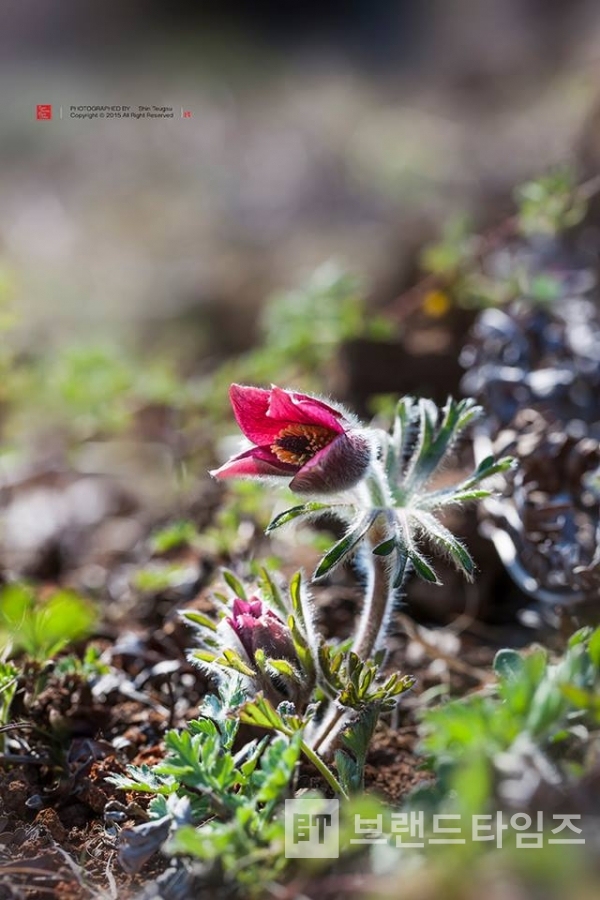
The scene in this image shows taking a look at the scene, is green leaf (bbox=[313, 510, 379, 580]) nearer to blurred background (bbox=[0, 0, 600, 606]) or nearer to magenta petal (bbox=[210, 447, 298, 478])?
magenta petal (bbox=[210, 447, 298, 478])

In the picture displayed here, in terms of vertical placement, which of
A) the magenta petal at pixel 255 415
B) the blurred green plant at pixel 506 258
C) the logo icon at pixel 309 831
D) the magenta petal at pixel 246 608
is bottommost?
the logo icon at pixel 309 831

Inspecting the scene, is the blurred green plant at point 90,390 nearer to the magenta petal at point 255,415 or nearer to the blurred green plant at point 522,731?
the magenta petal at point 255,415

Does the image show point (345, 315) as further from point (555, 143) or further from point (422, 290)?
point (555, 143)

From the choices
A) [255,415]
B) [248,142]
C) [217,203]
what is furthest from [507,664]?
[248,142]

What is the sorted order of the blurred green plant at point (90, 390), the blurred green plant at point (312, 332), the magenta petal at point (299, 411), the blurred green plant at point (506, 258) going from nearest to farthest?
1. the magenta petal at point (299, 411)
2. the blurred green plant at point (506, 258)
3. the blurred green plant at point (312, 332)
4. the blurred green plant at point (90, 390)

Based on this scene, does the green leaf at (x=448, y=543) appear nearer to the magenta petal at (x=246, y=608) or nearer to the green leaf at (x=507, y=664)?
the green leaf at (x=507, y=664)

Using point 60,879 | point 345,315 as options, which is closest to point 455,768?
point 60,879

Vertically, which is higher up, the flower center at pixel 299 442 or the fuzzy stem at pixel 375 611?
the flower center at pixel 299 442

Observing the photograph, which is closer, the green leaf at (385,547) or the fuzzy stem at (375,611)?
the green leaf at (385,547)

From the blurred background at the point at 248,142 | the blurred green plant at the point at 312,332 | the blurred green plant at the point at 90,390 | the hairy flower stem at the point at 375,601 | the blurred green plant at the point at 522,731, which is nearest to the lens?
the blurred green plant at the point at 522,731

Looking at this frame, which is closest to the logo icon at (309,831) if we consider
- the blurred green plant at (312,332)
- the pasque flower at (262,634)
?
the pasque flower at (262,634)
